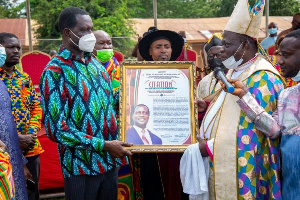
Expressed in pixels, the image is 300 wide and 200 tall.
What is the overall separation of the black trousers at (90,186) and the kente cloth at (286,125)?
133 centimetres

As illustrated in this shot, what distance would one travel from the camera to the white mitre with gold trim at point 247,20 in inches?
127

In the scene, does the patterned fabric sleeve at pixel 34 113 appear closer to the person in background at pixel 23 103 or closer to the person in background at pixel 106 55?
the person in background at pixel 23 103

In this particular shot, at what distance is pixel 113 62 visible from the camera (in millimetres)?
5484

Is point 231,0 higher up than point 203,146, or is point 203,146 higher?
point 231,0

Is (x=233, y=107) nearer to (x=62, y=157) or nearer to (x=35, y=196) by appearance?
(x=62, y=157)

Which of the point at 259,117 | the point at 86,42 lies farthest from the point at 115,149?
the point at 259,117

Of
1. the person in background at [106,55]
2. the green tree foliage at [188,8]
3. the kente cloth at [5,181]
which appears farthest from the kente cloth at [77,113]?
the green tree foliage at [188,8]

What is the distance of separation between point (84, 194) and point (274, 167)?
1513mm

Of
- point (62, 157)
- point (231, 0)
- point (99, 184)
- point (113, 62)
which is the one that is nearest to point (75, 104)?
point (62, 157)

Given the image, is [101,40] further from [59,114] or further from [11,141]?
[59,114]

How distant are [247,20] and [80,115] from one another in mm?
1480

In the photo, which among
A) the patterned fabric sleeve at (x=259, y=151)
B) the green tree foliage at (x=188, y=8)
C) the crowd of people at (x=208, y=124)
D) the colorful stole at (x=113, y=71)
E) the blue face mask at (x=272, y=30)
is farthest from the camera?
the green tree foliage at (x=188, y=8)

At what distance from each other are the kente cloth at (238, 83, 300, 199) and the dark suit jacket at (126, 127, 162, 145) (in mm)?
916

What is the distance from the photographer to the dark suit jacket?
3633 millimetres
